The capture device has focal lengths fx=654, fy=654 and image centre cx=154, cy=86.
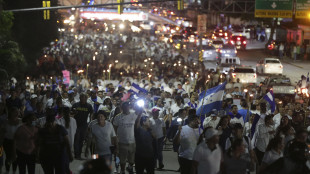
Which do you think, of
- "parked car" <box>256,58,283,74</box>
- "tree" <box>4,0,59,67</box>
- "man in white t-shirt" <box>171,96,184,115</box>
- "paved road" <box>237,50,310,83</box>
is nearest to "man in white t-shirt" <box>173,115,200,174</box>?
"man in white t-shirt" <box>171,96,184,115</box>

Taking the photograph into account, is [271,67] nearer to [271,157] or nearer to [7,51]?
[7,51]

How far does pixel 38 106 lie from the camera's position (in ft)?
53.8

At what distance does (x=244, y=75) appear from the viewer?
129ft

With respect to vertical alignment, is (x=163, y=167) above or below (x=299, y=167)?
below

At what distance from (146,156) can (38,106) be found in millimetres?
6007

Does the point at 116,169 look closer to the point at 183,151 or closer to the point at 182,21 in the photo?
the point at 183,151

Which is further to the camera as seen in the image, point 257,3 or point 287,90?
point 257,3

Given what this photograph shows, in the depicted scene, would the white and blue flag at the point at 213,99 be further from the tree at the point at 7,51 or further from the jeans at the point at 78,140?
the tree at the point at 7,51

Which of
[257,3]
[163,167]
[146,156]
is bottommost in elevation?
[163,167]

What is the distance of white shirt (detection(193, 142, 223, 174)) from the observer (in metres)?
8.65

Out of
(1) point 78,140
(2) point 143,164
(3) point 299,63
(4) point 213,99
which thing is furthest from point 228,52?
(2) point 143,164

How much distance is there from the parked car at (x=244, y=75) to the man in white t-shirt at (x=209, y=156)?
30489 millimetres

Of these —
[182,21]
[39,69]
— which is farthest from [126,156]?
[182,21]

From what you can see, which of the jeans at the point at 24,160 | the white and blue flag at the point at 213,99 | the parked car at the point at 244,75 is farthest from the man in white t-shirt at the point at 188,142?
the parked car at the point at 244,75
